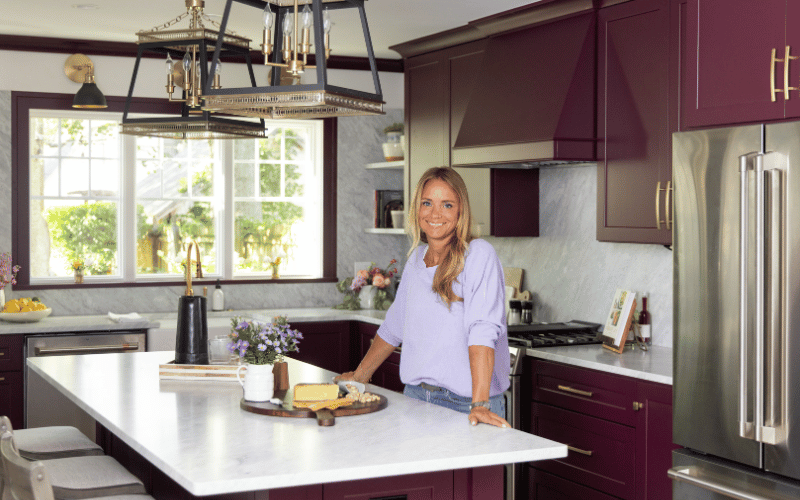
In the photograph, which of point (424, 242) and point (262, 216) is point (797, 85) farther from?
point (262, 216)

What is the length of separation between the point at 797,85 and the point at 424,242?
4.47ft

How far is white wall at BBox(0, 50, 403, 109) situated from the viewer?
582 cm

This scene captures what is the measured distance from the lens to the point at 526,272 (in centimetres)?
557

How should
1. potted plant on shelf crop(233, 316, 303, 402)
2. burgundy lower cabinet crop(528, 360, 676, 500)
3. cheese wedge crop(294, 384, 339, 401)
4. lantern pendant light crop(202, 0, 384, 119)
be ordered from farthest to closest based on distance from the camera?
burgundy lower cabinet crop(528, 360, 676, 500) → potted plant on shelf crop(233, 316, 303, 402) → cheese wedge crop(294, 384, 339, 401) → lantern pendant light crop(202, 0, 384, 119)

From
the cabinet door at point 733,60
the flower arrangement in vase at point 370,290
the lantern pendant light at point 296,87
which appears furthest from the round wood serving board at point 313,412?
the flower arrangement in vase at point 370,290

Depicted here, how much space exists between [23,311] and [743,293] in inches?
164

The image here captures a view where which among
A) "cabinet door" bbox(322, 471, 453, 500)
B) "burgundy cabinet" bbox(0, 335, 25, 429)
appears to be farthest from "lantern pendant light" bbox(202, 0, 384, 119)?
"burgundy cabinet" bbox(0, 335, 25, 429)

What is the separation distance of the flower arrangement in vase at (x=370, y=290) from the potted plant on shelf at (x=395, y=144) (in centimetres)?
75

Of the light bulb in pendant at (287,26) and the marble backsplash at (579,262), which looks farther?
the marble backsplash at (579,262)

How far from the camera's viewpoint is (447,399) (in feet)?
10.1

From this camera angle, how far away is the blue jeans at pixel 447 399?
305 centimetres

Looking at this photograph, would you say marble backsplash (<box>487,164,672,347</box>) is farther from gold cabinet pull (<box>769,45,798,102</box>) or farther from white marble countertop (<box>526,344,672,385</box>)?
gold cabinet pull (<box>769,45,798,102</box>)

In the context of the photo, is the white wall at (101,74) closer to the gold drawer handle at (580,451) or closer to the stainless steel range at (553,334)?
the stainless steel range at (553,334)

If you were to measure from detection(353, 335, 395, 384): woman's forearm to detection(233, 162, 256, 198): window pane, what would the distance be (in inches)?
132
